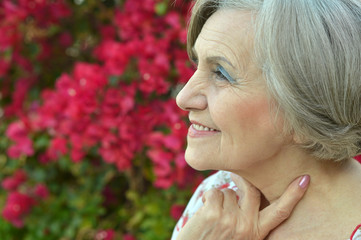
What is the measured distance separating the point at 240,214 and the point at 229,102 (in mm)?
367

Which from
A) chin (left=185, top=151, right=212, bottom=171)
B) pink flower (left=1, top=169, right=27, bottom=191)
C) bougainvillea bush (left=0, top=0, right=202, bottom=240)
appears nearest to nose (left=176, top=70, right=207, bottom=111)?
chin (left=185, top=151, right=212, bottom=171)

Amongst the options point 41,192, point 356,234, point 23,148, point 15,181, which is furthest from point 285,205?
point 15,181

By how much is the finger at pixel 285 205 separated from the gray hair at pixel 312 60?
0.54ft

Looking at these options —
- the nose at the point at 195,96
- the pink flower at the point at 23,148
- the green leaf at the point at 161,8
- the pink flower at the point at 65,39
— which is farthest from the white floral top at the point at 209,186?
the pink flower at the point at 65,39

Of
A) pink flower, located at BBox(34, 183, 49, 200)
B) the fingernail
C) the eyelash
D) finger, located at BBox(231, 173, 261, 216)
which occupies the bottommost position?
pink flower, located at BBox(34, 183, 49, 200)

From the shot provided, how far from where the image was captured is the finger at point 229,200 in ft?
5.09

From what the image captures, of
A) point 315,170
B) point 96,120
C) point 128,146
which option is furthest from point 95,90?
point 315,170

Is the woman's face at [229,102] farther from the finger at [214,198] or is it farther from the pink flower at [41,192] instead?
the pink flower at [41,192]

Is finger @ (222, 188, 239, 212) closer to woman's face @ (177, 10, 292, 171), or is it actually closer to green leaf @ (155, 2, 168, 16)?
woman's face @ (177, 10, 292, 171)

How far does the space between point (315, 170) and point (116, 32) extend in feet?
6.45

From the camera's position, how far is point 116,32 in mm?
3125

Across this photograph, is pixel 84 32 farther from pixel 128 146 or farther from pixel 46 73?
pixel 128 146

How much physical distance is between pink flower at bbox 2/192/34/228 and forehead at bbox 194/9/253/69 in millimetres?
1913

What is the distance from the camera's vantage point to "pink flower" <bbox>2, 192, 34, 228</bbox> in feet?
9.63
